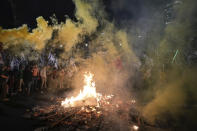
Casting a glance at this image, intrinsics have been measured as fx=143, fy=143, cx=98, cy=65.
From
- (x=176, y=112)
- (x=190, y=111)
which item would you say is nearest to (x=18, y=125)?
(x=176, y=112)

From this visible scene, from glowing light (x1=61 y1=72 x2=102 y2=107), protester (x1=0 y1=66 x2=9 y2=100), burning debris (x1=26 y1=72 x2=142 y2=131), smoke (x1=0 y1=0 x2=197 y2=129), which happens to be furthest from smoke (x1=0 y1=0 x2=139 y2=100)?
burning debris (x1=26 y1=72 x2=142 y2=131)

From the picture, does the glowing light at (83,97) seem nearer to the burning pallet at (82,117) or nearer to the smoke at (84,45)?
the burning pallet at (82,117)

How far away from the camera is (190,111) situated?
8.49 metres

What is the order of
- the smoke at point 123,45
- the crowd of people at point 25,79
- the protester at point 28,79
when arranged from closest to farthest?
the crowd of people at point 25,79
the protester at point 28,79
the smoke at point 123,45

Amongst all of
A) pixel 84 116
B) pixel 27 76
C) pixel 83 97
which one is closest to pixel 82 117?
pixel 84 116

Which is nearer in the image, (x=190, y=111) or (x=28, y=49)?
(x=190, y=111)

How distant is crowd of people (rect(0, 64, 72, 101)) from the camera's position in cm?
850

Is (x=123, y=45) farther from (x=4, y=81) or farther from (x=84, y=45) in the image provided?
(x=4, y=81)

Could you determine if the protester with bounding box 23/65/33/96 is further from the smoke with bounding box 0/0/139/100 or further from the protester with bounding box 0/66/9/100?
the smoke with bounding box 0/0/139/100

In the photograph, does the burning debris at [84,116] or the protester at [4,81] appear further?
the protester at [4,81]

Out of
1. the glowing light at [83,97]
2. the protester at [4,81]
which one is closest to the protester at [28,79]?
the protester at [4,81]

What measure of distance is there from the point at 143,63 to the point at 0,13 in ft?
54.9

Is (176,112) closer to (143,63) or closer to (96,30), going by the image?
(143,63)

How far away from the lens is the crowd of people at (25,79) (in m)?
8.50
